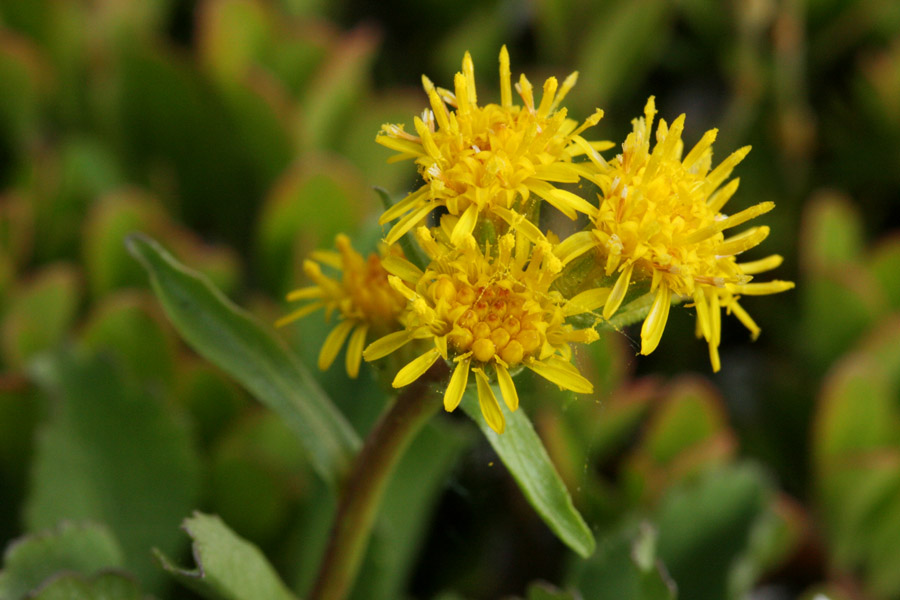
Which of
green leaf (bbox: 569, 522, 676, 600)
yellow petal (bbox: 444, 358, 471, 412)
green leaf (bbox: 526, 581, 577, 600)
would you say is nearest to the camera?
yellow petal (bbox: 444, 358, 471, 412)

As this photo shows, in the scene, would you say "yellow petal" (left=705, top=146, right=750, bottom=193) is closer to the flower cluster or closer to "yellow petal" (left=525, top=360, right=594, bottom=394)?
the flower cluster

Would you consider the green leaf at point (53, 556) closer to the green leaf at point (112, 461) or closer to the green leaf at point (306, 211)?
the green leaf at point (112, 461)

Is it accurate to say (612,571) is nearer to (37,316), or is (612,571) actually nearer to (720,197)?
(720,197)

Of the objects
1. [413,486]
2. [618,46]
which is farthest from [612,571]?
[618,46]

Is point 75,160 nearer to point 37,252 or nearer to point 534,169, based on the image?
point 37,252

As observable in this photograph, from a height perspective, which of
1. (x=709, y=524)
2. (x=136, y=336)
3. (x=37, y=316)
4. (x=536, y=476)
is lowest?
(x=709, y=524)

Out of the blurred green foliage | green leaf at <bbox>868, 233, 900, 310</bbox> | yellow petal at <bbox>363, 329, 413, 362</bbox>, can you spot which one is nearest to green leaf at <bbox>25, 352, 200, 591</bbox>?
the blurred green foliage

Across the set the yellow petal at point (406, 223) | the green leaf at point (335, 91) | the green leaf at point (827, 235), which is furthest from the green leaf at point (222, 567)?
the green leaf at point (827, 235)
